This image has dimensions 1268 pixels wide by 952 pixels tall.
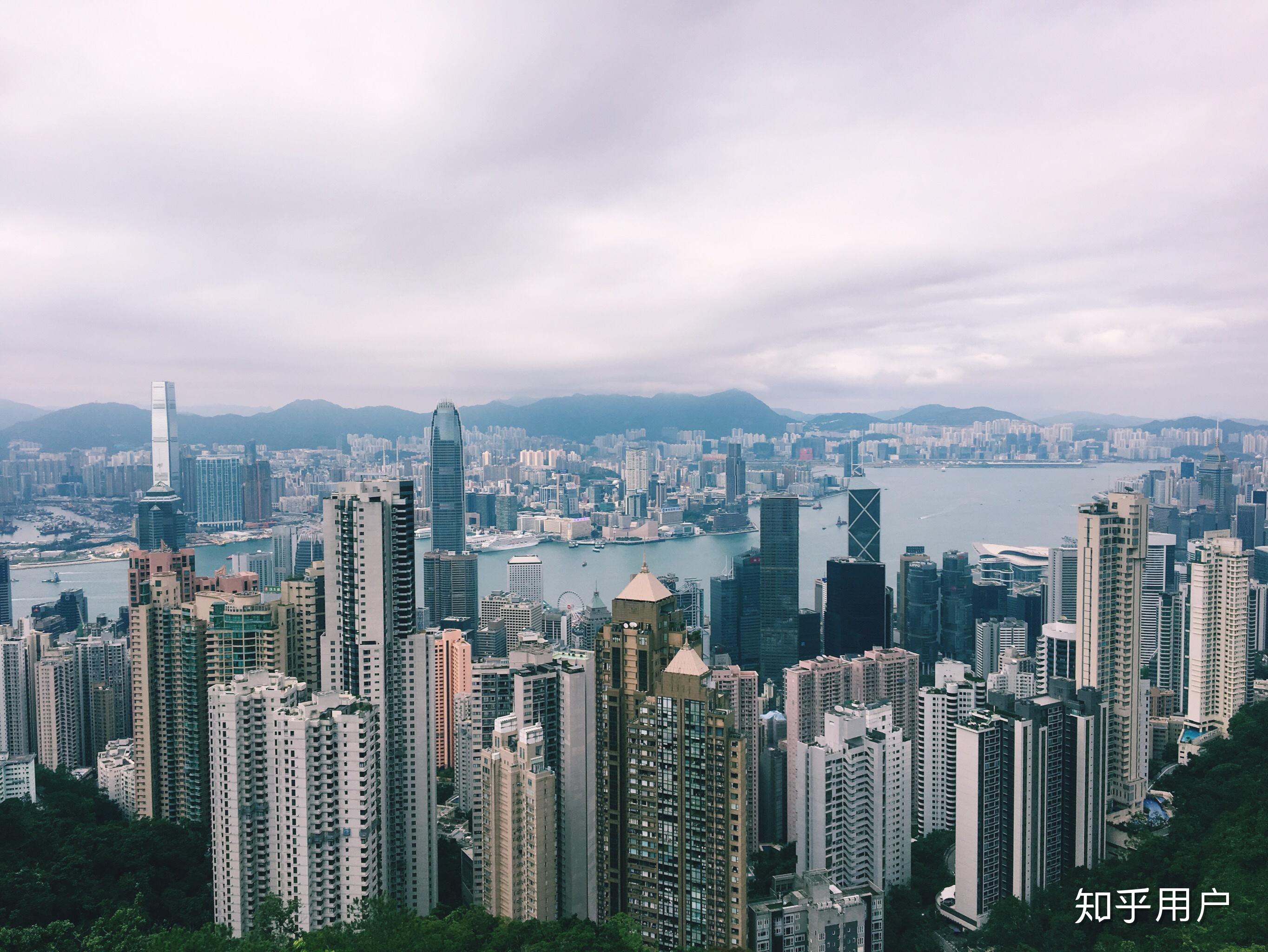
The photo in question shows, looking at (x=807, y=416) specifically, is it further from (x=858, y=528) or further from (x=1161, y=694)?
(x=1161, y=694)

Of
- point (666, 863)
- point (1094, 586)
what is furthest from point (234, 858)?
point (1094, 586)

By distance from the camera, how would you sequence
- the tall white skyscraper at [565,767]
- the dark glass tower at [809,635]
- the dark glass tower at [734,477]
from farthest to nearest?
the dark glass tower at [734,477] < the dark glass tower at [809,635] < the tall white skyscraper at [565,767]

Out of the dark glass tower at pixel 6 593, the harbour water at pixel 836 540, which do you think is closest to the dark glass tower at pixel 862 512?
the harbour water at pixel 836 540

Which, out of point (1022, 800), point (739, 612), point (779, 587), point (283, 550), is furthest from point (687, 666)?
point (779, 587)

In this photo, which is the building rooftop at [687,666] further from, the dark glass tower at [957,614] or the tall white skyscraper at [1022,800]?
the dark glass tower at [957,614]

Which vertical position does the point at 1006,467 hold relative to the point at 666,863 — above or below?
above

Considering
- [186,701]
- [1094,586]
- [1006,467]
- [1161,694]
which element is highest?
[1006,467]
